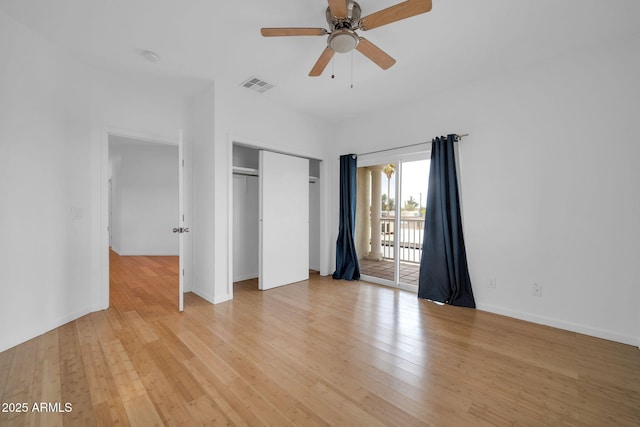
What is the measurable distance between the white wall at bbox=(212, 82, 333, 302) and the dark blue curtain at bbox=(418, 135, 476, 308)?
227cm

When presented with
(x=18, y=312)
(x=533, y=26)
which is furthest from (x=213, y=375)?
(x=533, y=26)

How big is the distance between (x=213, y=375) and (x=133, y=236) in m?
6.61

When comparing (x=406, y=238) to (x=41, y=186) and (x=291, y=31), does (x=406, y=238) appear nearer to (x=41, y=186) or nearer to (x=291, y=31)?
(x=291, y=31)

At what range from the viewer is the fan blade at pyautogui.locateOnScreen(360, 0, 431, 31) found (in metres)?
1.69

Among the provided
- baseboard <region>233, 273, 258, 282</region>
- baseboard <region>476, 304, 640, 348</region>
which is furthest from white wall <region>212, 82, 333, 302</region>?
baseboard <region>476, 304, 640, 348</region>

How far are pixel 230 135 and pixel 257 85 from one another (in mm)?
748

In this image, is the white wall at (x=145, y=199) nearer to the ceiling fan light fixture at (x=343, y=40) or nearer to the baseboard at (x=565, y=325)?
the ceiling fan light fixture at (x=343, y=40)

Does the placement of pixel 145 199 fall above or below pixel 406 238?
above

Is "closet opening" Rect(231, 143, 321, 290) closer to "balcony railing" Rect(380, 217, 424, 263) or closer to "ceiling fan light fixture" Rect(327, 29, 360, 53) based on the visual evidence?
"balcony railing" Rect(380, 217, 424, 263)

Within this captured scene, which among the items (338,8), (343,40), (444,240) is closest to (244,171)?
(343,40)

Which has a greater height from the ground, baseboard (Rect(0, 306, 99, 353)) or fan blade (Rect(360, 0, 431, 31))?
fan blade (Rect(360, 0, 431, 31))

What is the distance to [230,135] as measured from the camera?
Answer: 346 centimetres

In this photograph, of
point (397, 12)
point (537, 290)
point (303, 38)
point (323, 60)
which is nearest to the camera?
point (397, 12)

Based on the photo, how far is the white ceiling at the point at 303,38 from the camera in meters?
2.11
